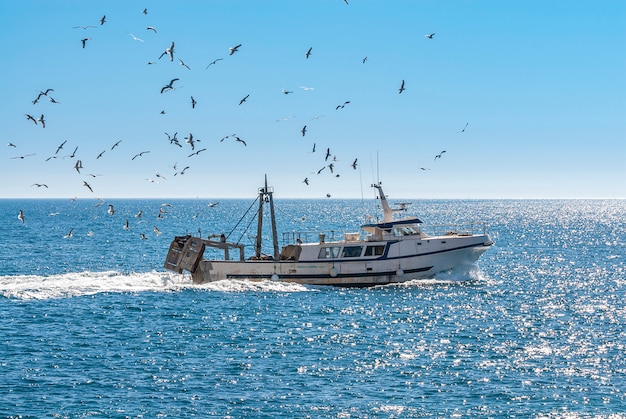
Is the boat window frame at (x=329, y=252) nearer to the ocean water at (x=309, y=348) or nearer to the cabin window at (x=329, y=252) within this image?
the cabin window at (x=329, y=252)

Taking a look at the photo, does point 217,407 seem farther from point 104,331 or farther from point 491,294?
point 491,294

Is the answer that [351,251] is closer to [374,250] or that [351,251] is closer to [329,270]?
[374,250]

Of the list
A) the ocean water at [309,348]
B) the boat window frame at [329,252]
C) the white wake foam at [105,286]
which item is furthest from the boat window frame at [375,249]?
the white wake foam at [105,286]

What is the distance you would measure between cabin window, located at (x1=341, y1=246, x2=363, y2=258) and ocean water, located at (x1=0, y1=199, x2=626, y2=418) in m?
2.65

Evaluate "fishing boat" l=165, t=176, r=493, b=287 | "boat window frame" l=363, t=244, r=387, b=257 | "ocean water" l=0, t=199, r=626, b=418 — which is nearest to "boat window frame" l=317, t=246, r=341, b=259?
"fishing boat" l=165, t=176, r=493, b=287

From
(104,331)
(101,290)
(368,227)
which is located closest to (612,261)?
(368,227)

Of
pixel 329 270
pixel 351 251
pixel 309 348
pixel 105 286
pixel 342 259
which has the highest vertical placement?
pixel 351 251

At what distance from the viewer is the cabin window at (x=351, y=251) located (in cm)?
5400

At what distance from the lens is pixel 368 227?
54.8 m

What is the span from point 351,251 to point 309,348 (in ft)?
58.2

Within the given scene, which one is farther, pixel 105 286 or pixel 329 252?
pixel 105 286

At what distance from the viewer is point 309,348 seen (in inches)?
1457

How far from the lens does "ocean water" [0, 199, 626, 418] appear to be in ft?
92.6

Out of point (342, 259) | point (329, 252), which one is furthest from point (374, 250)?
point (329, 252)
